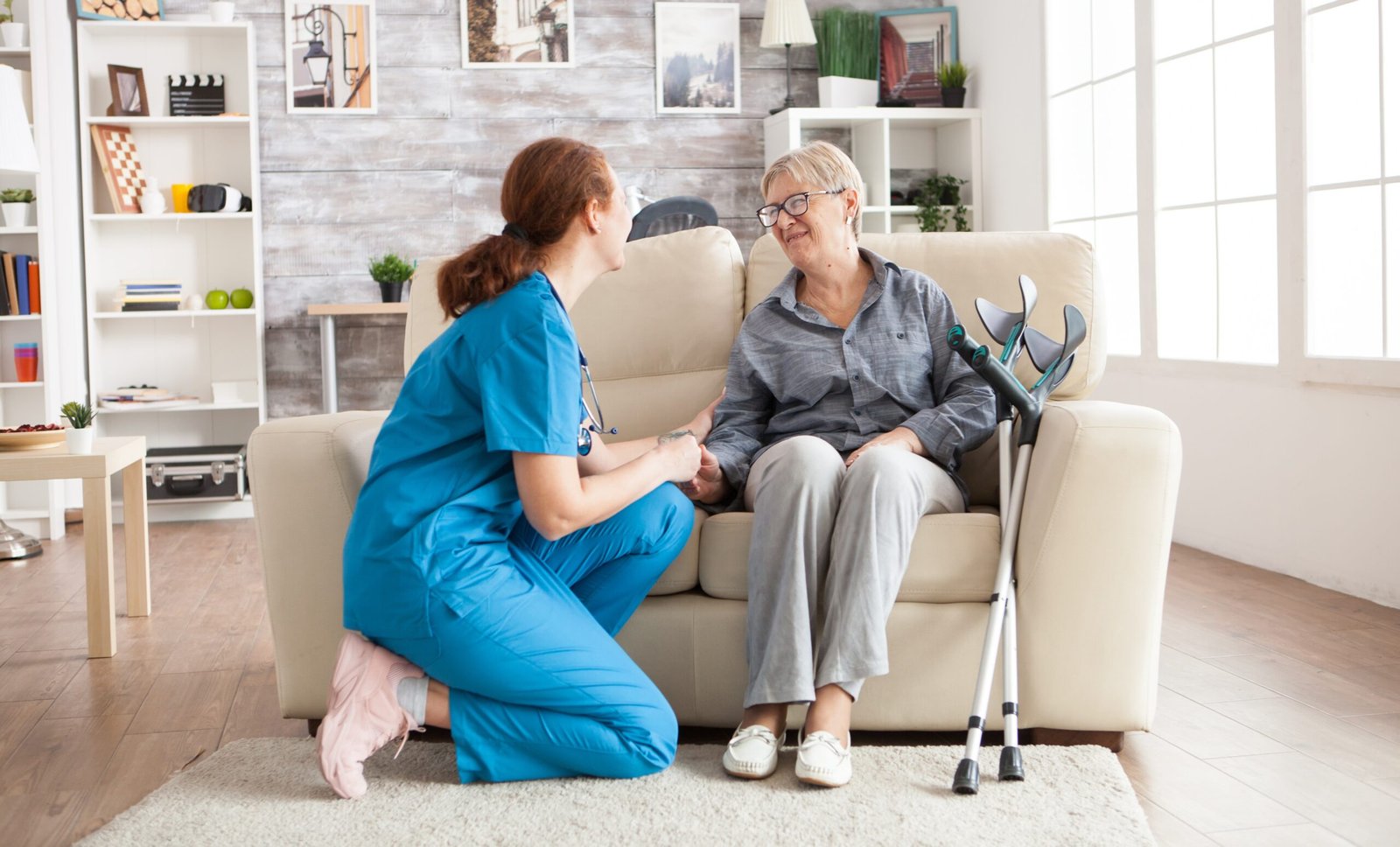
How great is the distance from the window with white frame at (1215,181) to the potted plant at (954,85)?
1.33 meters

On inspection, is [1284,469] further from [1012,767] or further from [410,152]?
[410,152]

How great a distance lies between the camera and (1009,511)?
213 cm

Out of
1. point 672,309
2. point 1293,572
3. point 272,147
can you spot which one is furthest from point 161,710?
point 272,147

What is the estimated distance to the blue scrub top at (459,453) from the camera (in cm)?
185

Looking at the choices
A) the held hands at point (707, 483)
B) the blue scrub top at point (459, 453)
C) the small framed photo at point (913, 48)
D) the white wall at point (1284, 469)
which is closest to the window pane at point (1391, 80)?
the white wall at point (1284, 469)

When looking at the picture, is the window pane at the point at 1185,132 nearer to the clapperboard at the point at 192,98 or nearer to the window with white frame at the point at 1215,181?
the window with white frame at the point at 1215,181

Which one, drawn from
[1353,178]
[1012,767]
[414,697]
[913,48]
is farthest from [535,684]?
[913,48]

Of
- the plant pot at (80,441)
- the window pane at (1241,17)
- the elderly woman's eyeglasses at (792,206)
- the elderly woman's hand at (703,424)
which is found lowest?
the plant pot at (80,441)

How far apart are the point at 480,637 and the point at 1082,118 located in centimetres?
354

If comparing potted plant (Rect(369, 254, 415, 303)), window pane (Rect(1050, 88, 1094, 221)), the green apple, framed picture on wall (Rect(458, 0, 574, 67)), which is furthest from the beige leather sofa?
framed picture on wall (Rect(458, 0, 574, 67))

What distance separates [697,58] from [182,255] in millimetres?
2350

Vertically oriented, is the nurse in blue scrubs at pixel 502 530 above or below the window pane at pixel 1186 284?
below

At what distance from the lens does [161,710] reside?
2508mm

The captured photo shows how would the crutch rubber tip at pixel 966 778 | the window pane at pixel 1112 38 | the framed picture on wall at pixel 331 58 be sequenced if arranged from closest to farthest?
the crutch rubber tip at pixel 966 778 < the window pane at pixel 1112 38 < the framed picture on wall at pixel 331 58
